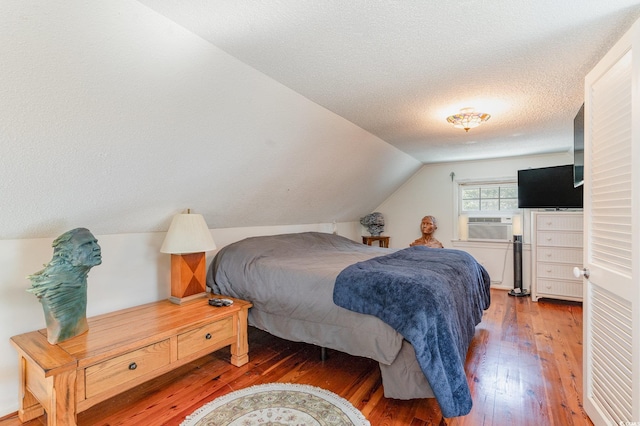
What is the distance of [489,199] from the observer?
4.96 metres

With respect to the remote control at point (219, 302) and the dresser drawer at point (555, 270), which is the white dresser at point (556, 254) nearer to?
the dresser drawer at point (555, 270)

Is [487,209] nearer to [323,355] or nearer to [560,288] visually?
[560,288]

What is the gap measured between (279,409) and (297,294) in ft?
→ 2.41

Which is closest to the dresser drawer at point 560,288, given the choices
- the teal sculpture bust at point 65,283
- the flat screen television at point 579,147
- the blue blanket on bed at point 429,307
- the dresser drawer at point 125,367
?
the blue blanket on bed at point 429,307

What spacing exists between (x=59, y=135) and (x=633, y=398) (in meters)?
2.80

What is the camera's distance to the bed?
5.66ft

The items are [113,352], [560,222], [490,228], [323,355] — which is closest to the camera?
[113,352]

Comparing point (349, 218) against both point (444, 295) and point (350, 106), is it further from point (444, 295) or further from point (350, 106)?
point (444, 295)

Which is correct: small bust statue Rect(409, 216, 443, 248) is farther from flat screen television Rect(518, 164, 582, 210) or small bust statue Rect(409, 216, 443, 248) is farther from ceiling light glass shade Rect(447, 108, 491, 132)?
ceiling light glass shade Rect(447, 108, 491, 132)

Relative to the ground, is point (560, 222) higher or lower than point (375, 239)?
higher

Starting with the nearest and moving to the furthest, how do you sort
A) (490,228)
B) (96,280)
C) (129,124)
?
1. (129,124)
2. (96,280)
3. (490,228)

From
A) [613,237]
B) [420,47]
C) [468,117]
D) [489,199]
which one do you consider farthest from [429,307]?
[489,199]

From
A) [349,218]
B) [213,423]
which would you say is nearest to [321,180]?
[349,218]

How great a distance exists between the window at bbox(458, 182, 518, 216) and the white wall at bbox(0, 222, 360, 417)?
3.85m
